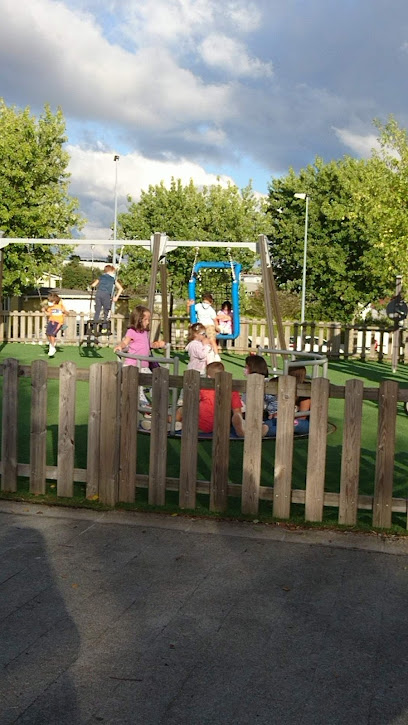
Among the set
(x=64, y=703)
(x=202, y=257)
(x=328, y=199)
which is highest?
(x=328, y=199)

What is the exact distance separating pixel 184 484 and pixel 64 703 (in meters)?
3.10

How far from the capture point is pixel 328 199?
58000 millimetres

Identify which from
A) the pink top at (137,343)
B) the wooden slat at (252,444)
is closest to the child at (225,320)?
the pink top at (137,343)

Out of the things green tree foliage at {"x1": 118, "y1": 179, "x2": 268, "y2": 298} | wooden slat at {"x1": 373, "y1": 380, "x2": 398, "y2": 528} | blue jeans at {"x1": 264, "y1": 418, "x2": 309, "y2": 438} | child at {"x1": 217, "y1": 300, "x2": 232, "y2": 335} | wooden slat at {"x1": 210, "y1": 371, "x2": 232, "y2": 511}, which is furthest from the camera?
green tree foliage at {"x1": 118, "y1": 179, "x2": 268, "y2": 298}

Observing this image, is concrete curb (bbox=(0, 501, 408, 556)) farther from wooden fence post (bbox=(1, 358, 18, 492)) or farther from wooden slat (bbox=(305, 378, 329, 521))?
wooden fence post (bbox=(1, 358, 18, 492))

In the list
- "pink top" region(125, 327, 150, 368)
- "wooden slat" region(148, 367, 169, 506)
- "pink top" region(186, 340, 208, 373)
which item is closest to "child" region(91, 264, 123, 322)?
"pink top" region(125, 327, 150, 368)

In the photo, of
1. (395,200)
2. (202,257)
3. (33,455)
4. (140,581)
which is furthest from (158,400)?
(202,257)

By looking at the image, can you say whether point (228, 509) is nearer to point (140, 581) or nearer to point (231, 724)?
point (140, 581)

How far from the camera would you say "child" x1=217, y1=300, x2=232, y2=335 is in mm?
23681

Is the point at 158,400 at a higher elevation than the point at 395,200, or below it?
below

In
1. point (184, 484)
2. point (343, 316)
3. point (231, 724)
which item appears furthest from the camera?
point (343, 316)

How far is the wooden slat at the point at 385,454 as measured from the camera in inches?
235

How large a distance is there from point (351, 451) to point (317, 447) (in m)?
0.25

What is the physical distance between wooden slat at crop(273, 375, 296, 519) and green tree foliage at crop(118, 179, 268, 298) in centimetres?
5174
